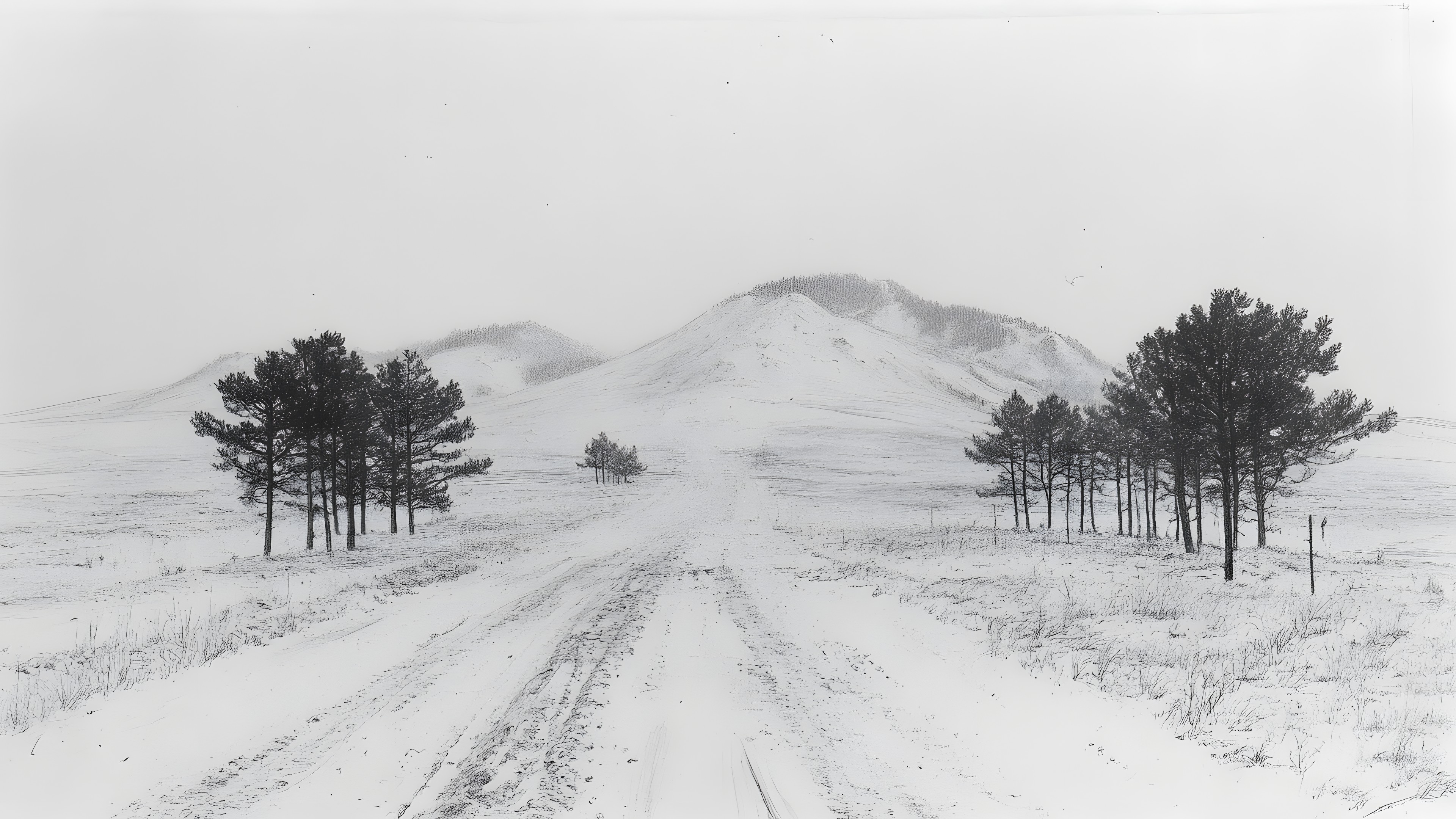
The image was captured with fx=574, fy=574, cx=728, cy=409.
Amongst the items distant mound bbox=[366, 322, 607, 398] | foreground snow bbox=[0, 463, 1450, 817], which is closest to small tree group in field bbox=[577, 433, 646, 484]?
distant mound bbox=[366, 322, 607, 398]

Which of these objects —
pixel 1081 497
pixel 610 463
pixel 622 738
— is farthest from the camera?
pixel 610 463

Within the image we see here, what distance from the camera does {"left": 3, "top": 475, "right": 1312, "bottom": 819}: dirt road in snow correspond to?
4238 millimetres

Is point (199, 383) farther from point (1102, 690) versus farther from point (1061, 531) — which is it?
point (1061, 531)

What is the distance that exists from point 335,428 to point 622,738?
22.6 meters

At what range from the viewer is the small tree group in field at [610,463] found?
70.1 meters

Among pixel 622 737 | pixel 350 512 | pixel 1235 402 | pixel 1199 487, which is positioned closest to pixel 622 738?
pixel 622 737

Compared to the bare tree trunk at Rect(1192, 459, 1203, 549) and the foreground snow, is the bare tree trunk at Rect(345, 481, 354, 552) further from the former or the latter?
the bare tree trunk at Rect(1192, 459, 1203, 549)

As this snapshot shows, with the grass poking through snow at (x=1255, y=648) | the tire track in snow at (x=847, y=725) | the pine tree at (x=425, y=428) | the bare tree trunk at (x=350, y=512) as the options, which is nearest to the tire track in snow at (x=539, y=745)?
the tire track in snow at (x=847, y=725)

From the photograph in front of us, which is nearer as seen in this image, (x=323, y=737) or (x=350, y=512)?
(x=323, y=737)

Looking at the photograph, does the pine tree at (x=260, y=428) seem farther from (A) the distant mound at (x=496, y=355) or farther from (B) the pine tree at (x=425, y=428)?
(B) the pine tree at (x=425, y=428)

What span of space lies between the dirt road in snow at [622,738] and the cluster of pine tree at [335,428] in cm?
1078

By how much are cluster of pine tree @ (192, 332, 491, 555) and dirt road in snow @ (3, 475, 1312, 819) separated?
1078cm

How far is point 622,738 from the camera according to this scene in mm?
4914

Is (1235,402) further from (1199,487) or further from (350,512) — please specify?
(350,512)
